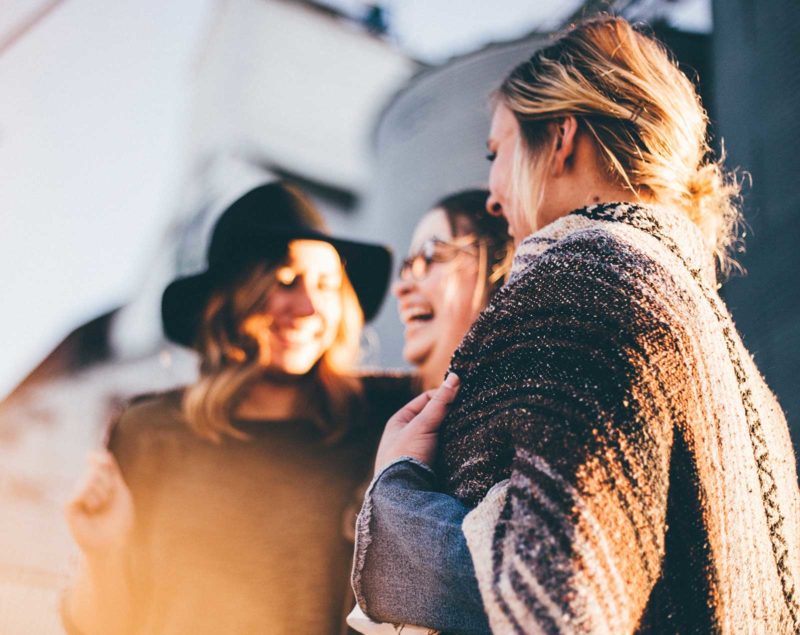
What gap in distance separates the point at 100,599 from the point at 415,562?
1.44m

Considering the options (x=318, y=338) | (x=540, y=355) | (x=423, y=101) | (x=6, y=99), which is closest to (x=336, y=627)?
(x=318, y=338)

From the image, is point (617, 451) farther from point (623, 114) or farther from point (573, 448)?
point (623, 114)

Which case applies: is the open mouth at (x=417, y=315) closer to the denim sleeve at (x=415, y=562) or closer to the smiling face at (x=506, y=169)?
the smiling face at (x=506, y=169)

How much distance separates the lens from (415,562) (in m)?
0.83

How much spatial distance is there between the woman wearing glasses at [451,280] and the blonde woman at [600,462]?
996mm

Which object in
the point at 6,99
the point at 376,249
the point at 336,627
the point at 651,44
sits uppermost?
the point at 651,44

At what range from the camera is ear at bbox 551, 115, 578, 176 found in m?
1.11

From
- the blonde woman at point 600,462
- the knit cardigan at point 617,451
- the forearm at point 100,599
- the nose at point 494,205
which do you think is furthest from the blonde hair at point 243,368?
the knit cardigan at point 617,451

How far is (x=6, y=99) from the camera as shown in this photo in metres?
2.47

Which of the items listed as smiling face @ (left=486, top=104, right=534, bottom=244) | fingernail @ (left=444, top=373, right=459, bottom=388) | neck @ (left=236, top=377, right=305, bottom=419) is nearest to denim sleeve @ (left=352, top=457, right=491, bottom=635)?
fingernail @ (left=444, top=373, right=459, bottom=388)

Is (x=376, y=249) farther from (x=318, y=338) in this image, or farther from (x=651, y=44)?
(x=651, y=44)

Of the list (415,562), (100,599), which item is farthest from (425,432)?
(100,599)

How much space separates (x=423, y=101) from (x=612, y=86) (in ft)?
Result: 14.0

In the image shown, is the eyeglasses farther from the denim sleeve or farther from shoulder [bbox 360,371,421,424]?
the denim sleeve
